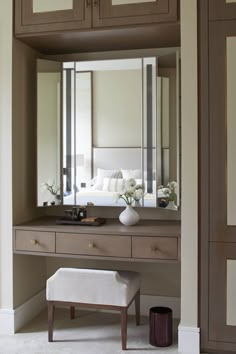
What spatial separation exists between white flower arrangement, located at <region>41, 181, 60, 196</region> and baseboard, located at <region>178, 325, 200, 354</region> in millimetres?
1428

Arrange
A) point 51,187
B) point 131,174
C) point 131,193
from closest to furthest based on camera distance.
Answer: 1. point 131,193
2. point 131,174
3. point 51,187

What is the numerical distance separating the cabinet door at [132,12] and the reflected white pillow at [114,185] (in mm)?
1139

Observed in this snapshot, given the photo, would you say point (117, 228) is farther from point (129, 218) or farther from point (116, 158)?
point (116, 158)

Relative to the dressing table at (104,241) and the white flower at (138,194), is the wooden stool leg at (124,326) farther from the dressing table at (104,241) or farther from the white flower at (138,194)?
the white flower at (138,194)

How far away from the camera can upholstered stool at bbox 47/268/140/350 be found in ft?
9.05

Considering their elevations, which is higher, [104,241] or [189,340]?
[104,241]

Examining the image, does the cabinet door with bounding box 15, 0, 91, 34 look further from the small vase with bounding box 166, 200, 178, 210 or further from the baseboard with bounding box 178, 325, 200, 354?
the baseboard with bounding box 178, 325, 200, 354

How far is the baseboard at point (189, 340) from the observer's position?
266cm

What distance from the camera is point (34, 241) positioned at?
2977 mm

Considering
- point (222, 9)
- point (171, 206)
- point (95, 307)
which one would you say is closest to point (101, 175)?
point (171, 206)

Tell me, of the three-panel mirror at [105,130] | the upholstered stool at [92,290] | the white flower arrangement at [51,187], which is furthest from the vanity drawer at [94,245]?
the white flower arrangement at [51,187]

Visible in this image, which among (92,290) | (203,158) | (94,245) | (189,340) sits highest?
(203,158)

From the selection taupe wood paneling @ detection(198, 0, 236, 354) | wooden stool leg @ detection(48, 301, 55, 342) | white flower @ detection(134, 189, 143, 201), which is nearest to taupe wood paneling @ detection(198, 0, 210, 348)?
taupe wood paneling @ detection(198, 0, 236, 354)

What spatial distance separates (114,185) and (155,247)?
72 centimetres
